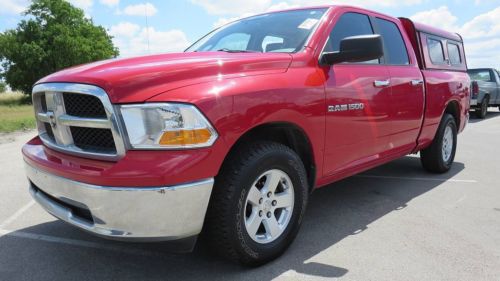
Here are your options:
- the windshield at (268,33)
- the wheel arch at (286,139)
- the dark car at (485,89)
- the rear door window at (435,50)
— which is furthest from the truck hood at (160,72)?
the dark car at (485,89)

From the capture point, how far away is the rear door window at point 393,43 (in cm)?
451

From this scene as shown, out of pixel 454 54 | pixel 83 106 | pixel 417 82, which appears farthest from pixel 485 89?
pixel 83 106

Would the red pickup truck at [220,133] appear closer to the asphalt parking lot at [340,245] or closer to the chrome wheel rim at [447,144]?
the asphalt parking lot at [340,245]

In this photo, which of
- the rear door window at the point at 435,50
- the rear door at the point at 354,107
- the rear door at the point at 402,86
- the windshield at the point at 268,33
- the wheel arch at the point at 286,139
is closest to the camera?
the wheel arch at the point at 286,139

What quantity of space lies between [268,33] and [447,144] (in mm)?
3415

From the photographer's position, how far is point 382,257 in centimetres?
317

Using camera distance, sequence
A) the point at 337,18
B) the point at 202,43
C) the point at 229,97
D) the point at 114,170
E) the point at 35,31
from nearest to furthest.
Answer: the point at 114,170, the point at 229,97, the point at 337,18, the point at 202,43, the point at 35,31

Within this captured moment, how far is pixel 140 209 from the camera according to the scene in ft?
7.77

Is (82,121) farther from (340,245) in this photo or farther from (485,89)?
(485,89)

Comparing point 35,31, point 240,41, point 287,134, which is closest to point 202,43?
point 240,41

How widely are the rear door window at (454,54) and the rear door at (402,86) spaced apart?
1.62 m

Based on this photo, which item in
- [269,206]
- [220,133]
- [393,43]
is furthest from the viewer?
[393,43]

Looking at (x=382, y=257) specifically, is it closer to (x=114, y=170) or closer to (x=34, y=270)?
(x=114, y=170)

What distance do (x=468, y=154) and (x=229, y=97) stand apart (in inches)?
246
